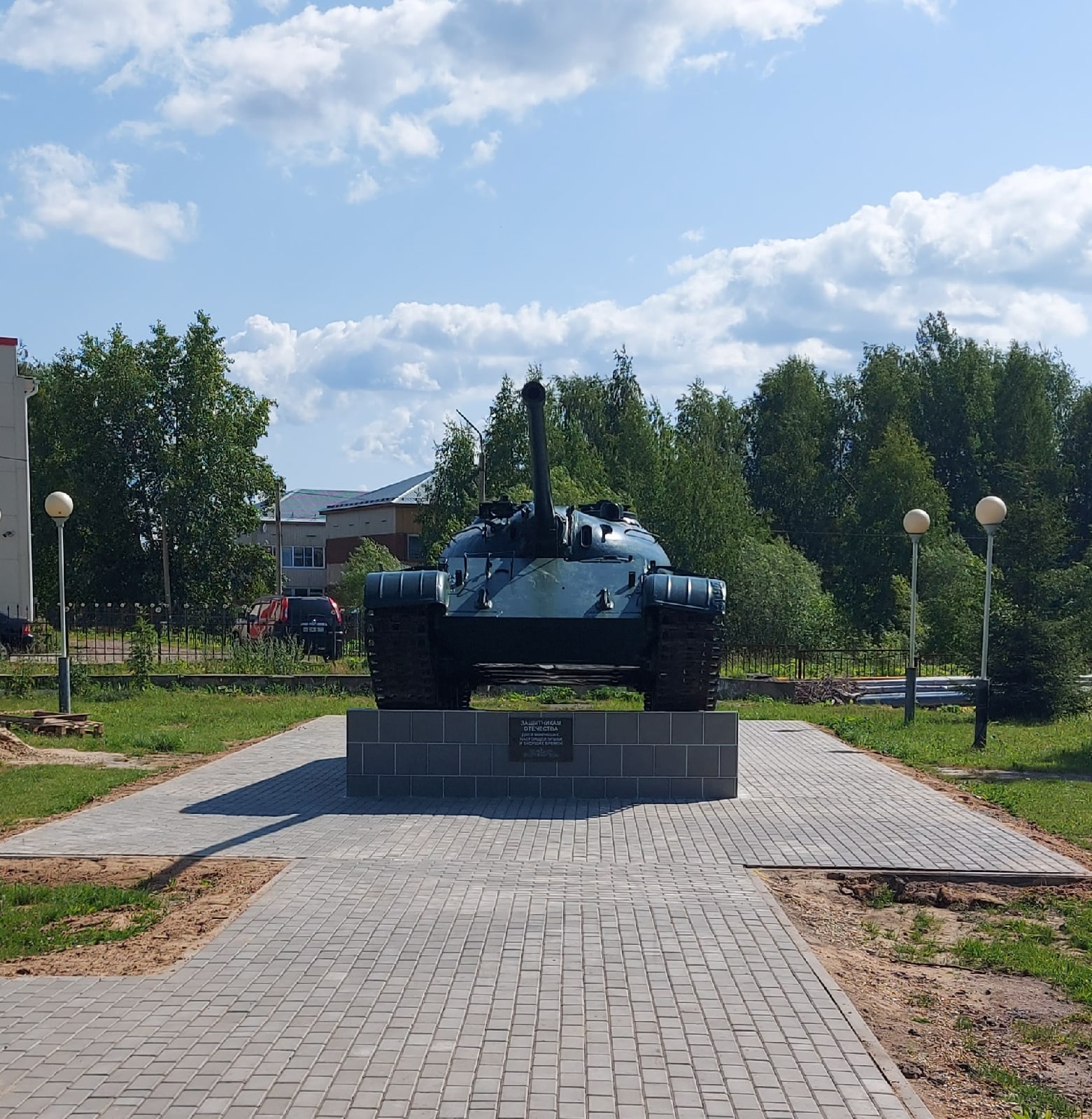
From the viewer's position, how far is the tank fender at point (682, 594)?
11086mm

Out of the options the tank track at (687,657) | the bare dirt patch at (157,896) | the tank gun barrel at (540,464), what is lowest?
the bare dirt patch at (157,896)

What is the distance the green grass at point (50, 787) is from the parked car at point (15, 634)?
635 inches

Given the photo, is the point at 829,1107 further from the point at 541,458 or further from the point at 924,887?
the point at 541,458

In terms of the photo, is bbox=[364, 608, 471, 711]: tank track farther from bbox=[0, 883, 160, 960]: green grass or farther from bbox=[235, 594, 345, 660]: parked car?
bbox=[235, 594, 345, 660]: parked car

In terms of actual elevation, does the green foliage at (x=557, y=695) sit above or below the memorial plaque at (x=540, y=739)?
below

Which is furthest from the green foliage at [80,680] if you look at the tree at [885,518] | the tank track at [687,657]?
the tree at [885,518]

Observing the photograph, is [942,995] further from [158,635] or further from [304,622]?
[304,622]

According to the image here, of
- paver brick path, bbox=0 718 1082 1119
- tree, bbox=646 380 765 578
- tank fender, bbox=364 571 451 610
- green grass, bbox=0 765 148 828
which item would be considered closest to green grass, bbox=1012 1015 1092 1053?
paver brick path, bbox=0 718 1082 1119

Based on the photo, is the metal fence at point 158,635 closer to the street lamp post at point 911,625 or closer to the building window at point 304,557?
the street lamp post at point 911,625

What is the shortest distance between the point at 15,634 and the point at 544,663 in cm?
2029

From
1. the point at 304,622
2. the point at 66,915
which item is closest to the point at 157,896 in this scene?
the point at 66,915

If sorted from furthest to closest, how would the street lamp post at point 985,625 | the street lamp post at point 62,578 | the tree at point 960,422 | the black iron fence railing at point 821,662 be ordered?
the tree at point 960,422 → the black iron fence railing at point 821,662 → the street lamp post at point 62,578 → the street lamp post at point 985,625

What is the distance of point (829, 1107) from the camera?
4.25 metres

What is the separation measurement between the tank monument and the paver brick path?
0.84m
